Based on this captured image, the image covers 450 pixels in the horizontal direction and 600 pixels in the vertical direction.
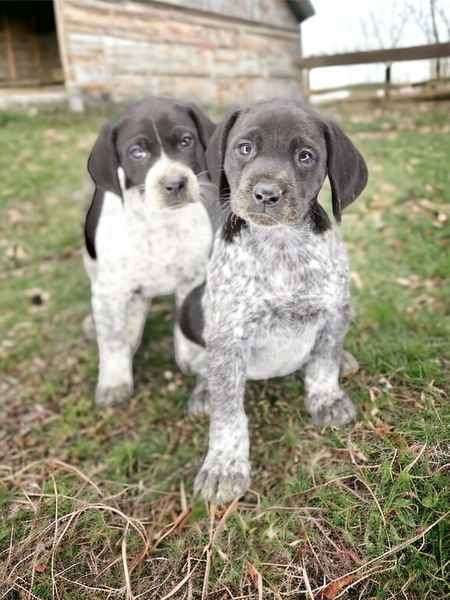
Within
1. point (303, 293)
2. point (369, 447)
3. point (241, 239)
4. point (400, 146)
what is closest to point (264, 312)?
point (303, 293)

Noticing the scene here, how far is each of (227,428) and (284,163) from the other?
1.35 m

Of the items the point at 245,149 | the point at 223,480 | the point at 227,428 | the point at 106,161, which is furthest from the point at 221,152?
the point at 223,480

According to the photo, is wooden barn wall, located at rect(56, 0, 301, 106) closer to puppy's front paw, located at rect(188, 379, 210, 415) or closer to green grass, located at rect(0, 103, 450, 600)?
green grass, located at rect(0, 103, 450, 600)

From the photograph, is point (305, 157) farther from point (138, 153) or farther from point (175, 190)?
point (138, 153)

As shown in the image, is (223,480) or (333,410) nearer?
(223,480)

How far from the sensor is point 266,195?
2250 millimetres

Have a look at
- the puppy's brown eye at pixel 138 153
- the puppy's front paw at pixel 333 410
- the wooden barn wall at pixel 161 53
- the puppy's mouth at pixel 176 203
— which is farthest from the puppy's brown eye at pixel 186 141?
the wooden barn wall at pixel 161 53

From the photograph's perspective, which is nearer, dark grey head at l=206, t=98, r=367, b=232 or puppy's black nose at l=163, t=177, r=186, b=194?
dark grey head at l=206, t=98, r=367, b=232

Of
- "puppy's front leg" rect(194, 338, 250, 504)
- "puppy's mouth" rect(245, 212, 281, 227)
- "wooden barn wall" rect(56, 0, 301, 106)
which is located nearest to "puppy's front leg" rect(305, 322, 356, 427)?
"puppy's front leg" rect(194, 338, 250, 504)

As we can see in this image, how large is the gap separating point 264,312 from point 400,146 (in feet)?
9.38

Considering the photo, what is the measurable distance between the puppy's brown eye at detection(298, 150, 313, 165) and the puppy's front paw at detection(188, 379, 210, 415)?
5.73ft

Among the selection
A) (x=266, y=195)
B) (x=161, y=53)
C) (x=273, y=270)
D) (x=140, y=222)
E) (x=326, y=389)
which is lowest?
(x=326, y=389)

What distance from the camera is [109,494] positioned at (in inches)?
120

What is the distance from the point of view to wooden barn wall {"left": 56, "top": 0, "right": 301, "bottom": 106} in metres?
5.62
